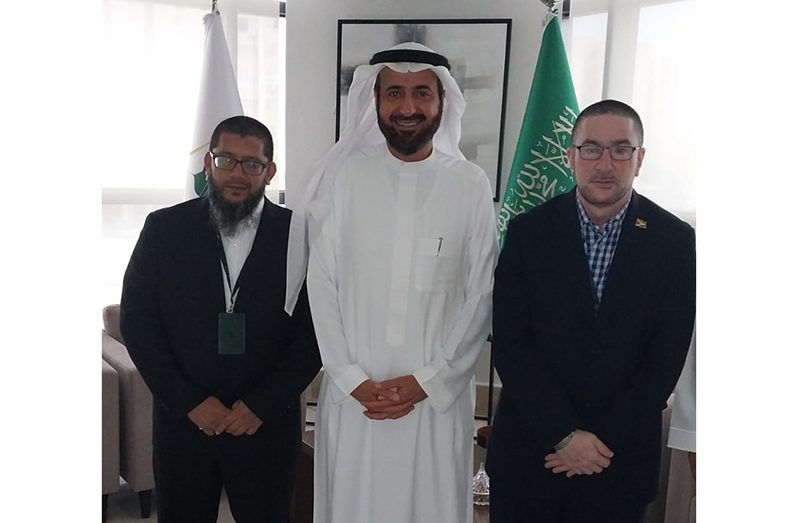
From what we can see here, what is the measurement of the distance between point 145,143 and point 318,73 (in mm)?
1219

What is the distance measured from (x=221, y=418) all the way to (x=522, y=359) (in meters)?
0.91

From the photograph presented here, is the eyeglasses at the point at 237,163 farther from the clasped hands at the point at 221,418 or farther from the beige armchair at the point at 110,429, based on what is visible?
the beige armchair at the point at 110,429

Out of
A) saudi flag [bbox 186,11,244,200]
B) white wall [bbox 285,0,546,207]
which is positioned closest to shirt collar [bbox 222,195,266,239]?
saudi flag [bbox 186,11,244,200]

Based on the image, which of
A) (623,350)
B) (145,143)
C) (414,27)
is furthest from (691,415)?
(145,143)

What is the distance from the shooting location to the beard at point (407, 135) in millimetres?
2268

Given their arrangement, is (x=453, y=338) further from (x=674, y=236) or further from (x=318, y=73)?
(x=318, y=73)

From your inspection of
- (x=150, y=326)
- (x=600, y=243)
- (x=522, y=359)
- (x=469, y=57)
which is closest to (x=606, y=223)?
(x=600, y=243)

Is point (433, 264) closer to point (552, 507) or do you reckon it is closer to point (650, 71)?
point (552, 507)

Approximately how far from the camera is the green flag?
11.7 ft

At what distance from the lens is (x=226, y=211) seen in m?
2.28

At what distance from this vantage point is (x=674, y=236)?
1944 mm

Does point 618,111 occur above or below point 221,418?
above

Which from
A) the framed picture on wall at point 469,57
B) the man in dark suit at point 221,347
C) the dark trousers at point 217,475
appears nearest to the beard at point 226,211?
the man in dark suit at point 221,347

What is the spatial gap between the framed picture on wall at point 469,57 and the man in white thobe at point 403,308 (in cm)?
240
